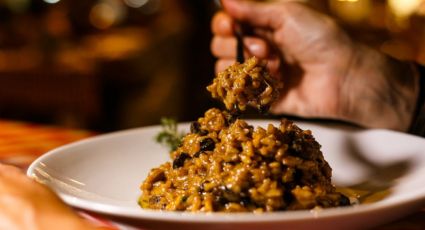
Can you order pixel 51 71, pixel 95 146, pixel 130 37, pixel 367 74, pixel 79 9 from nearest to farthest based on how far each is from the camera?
1. pixel 95 146
2. pixel 367 74
3. pixel 51 71
4. pixel 130 37
5. pixel 79 9

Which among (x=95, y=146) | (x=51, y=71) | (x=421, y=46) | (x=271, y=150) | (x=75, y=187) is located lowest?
(x=75, y=187)

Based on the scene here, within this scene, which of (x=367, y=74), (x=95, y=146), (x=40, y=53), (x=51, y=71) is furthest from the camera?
(x=40, y=53)

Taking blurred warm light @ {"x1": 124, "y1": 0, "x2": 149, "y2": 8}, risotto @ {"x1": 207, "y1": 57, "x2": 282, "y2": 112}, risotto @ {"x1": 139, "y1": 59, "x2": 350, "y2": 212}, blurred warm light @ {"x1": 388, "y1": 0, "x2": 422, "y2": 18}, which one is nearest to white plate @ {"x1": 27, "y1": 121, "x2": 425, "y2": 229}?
risotto @ {"x1": 139, "y1": 59, "x2": 350, "y2": 212}

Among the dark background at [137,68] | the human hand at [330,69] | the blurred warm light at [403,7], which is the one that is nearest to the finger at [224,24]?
the human hand at [330,69]

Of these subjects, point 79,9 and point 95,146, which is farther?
point 79,9

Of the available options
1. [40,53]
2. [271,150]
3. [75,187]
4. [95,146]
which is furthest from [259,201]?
[40,53]

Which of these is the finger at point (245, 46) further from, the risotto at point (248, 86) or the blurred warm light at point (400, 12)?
→ the blurred warm light at point (400, 12)

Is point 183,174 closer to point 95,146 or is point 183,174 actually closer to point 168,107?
point 95,146

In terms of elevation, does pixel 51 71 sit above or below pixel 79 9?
below
